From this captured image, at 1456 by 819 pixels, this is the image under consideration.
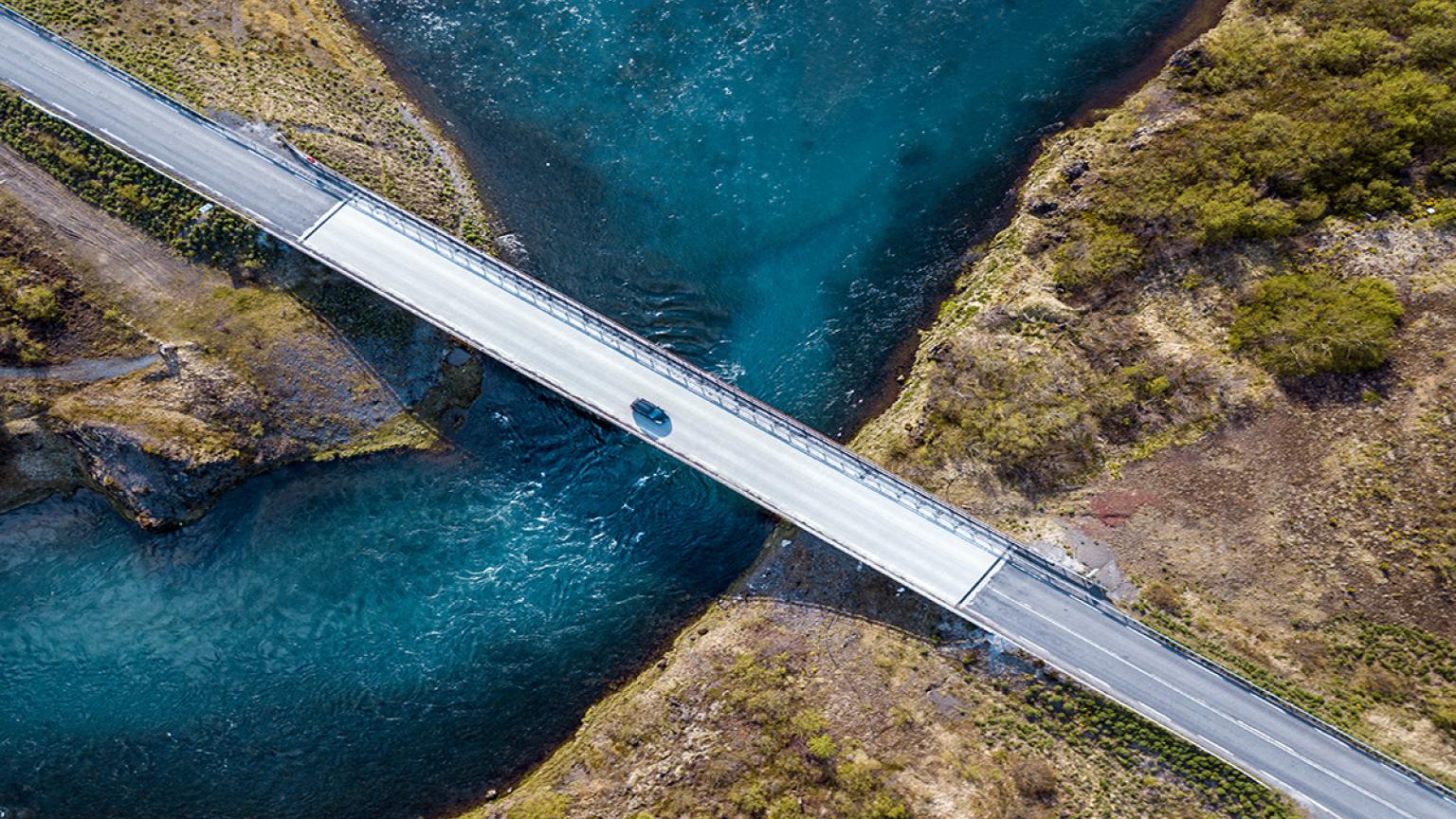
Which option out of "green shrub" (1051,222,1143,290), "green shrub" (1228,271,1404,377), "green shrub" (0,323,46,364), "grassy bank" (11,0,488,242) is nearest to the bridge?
"grassy bank" (11,0,488,242)

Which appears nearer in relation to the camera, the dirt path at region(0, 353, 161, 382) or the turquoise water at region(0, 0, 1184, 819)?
the dirt path at region(0, 353, 161, 382)

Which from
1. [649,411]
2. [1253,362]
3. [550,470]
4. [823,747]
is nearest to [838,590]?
[823,747]

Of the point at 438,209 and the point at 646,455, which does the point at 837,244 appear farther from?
the point at 438,209

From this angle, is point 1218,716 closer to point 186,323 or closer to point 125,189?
point 186,323

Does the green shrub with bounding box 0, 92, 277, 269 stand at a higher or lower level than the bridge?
lower

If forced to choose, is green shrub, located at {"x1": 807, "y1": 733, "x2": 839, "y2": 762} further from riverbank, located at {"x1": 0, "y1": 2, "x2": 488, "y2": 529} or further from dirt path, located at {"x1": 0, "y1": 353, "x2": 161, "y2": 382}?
dirt path, located at {"x1": 0, "y1": 353, "x2": 161, "y2": 382}

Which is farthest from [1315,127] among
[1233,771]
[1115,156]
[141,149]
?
[141,149]
